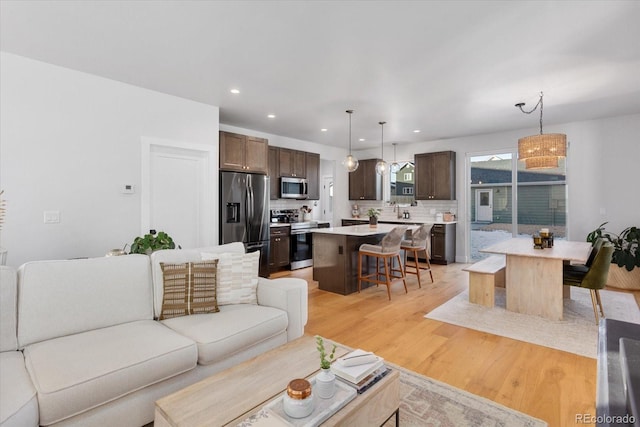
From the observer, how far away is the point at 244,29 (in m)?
2.57

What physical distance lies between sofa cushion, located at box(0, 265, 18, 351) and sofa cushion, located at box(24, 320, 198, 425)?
110mm

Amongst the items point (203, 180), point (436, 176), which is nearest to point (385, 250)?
point (203, 180)

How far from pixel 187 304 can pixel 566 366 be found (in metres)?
2.99

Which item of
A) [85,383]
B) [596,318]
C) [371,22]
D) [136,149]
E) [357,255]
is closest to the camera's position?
[85,383]

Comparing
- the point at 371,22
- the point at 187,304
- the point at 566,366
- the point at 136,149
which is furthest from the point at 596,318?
the point at 136,149

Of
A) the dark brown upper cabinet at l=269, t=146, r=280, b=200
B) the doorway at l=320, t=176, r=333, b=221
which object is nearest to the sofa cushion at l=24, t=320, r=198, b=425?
the dark brown upper cabinet at l=269, t=146, r=280, b=200

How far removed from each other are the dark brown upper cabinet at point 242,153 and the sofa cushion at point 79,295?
Result: 2.74 metres

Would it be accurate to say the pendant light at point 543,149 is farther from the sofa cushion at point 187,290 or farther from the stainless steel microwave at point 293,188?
the stainless steel microwave at point 293,188

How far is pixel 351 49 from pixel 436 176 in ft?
14.9

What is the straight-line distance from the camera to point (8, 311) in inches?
72.1

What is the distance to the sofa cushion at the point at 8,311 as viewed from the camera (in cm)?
180

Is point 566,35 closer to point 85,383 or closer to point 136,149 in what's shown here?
point 85,383

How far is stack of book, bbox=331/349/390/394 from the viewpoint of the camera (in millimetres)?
1512

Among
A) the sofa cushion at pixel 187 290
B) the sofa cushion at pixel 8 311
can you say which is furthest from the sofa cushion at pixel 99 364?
the sofa cushion at pixel 187 290
